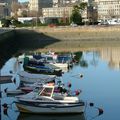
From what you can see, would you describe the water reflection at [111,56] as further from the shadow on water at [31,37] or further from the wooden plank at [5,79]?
the shadow on water at [31,37]

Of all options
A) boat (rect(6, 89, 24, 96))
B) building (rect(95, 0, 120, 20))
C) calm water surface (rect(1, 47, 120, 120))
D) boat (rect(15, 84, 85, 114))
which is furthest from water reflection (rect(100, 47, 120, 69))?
building (rect(95, 0, 120, 20))

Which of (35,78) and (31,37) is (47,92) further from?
(31,37)

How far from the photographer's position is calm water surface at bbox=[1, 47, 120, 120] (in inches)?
771

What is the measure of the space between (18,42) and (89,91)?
4128cm

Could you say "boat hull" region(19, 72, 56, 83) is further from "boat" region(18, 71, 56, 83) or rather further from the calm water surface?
the calm water surface

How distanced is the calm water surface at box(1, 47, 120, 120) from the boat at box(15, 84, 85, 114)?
0.87 ft

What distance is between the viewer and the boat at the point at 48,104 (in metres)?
19.2

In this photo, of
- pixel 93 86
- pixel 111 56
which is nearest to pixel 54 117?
pixel 93 86

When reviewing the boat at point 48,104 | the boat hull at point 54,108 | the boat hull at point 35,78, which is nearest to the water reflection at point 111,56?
the boat hull at point 35,78

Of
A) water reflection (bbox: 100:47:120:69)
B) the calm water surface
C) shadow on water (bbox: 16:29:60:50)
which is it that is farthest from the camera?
shadow on water (bbox: 16:29:60:50)

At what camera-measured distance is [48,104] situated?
19.2 meters

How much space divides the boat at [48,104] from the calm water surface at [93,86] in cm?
26

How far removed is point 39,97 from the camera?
19484 mm

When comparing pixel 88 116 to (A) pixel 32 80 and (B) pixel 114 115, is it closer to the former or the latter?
(B) pixel 114 115
